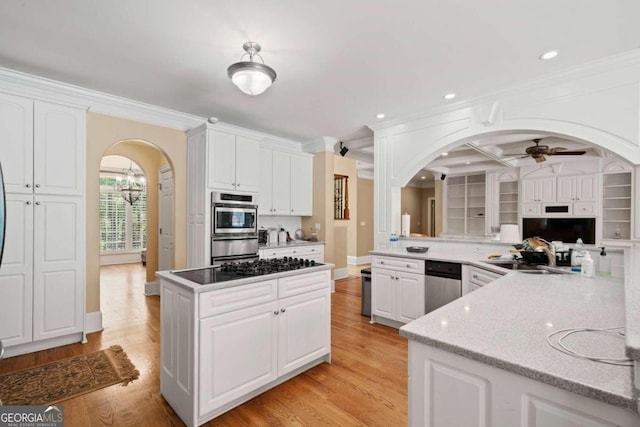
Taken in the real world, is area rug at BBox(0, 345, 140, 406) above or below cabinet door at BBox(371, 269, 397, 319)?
below

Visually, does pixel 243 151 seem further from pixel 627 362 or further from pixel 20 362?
pixel 627 362

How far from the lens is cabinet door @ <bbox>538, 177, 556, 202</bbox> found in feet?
21.6

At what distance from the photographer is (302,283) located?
2436 mm

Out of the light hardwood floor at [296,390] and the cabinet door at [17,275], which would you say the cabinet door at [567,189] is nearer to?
the light hardwood floor at [296,390]

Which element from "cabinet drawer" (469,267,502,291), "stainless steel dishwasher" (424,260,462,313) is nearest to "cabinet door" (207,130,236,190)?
"stainless steel dishwasher" (424,260,462,313)

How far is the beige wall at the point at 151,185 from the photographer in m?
5.17

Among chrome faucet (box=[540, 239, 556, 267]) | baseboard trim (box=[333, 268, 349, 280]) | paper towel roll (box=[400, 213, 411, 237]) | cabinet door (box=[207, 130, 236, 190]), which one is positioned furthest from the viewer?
baseboard trim (box=[333, 268, 349, 280])

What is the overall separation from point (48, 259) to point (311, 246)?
10.9 feet

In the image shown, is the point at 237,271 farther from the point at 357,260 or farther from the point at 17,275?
the point at 357,260

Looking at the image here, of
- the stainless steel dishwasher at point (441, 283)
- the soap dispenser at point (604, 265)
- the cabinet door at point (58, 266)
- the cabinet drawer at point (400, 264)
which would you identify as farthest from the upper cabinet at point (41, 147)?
the soap dispenser at point (604, 265)

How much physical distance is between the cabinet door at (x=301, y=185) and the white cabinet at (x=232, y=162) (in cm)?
102

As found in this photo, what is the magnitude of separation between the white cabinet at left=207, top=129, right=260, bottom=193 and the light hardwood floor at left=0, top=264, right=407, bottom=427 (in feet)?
6.49

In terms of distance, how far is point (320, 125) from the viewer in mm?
4684

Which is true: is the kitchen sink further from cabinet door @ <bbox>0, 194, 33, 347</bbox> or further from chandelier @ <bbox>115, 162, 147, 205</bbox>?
chandelier @ <bbox>115, 162, 147, 205</bbox>
